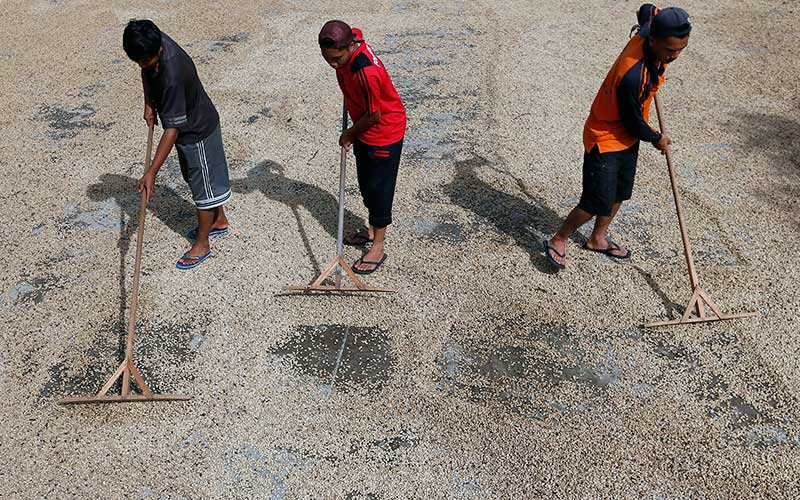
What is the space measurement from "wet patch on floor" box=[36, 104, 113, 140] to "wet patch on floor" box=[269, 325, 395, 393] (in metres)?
3.75

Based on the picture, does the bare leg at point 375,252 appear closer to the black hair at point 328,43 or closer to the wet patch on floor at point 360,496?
the black hair at point 328,43

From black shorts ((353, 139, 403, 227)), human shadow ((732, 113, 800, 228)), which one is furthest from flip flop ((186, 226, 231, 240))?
human shadow ((732, 113, 800, 228))

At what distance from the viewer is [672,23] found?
11.2 feet

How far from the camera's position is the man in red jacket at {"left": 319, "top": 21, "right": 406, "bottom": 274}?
3.59 meters

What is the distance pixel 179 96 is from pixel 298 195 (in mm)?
1684

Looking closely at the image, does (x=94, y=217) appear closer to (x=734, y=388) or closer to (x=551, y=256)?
(x=551, y=256)

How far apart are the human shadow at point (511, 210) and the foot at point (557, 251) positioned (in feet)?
0.31

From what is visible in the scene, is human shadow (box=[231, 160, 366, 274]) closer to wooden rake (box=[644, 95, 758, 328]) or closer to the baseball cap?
the baseball cap

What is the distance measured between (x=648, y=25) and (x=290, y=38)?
18.5 ft

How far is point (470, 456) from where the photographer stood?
3.26m

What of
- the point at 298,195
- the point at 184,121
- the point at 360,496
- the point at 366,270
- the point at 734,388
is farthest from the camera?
the point at 298,195


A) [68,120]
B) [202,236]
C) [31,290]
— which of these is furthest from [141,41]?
[68,120]

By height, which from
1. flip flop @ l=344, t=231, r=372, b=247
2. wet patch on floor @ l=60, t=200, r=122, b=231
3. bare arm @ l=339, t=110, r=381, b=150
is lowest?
wet patch on floor @ l=60, t=200, r=122, b=231

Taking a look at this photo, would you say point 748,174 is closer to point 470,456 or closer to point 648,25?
point 648,25
